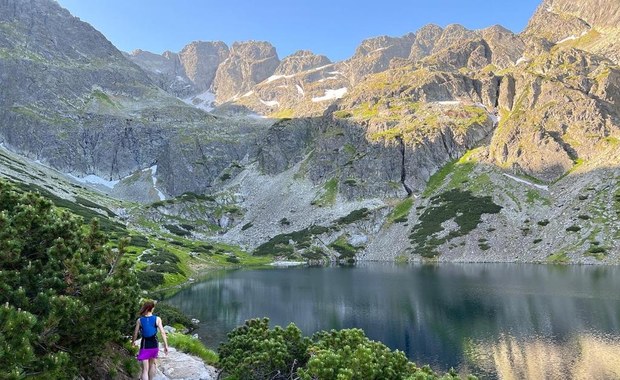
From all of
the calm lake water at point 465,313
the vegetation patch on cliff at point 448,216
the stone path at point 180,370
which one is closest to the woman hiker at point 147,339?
the stone path at point 180,370

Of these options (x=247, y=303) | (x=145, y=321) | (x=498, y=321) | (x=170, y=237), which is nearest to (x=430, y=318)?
(x=498, y=321)

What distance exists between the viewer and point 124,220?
179500 millimetres

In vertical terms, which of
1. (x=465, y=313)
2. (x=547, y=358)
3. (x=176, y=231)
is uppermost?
(x=176, y=231)

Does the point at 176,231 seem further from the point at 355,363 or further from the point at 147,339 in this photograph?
A: the point at 355,363

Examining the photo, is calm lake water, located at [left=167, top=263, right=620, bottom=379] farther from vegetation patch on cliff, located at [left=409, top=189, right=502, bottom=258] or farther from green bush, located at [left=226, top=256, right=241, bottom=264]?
green bush, located at [left=226, top=256, right=241, bottom=264]

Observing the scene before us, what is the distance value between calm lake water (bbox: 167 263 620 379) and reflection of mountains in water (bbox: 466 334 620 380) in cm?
9

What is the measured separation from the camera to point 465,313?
59781 mm

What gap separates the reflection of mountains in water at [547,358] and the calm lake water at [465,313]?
9 centimetres

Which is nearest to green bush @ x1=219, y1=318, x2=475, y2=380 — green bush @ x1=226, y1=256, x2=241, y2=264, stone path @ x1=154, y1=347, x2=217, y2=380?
stone path @ x1=154, y1=347, x2=217, y2=380

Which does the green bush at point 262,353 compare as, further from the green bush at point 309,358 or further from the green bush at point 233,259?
the green bush at point 233,259

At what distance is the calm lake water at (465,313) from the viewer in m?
40.9

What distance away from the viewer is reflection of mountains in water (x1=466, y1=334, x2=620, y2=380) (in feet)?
121

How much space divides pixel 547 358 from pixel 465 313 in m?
18.8

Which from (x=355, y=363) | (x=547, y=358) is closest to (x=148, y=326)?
(x=355, y=363)
